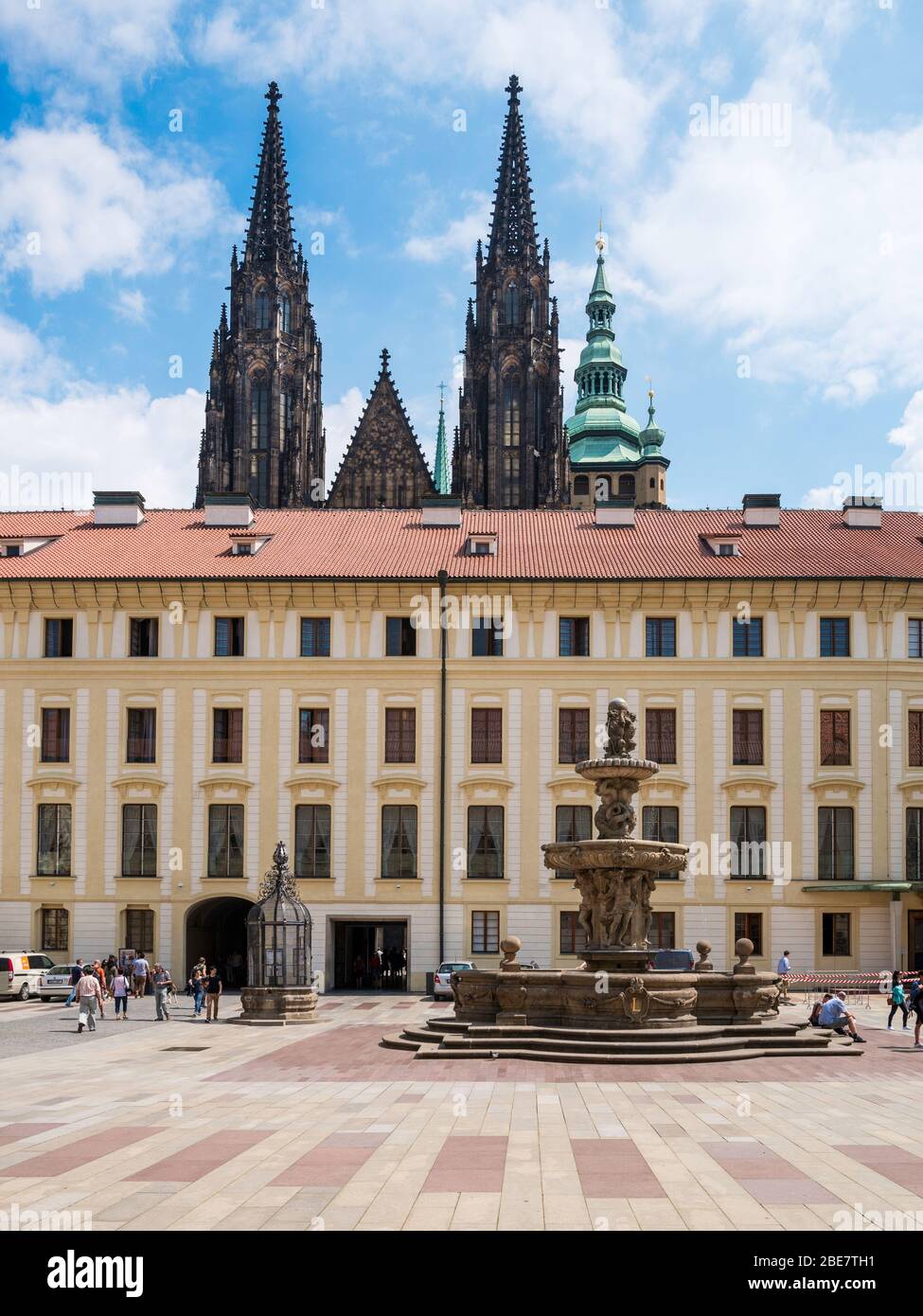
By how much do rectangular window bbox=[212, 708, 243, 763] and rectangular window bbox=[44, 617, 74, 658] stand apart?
17.8ft

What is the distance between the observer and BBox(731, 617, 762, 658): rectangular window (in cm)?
4697

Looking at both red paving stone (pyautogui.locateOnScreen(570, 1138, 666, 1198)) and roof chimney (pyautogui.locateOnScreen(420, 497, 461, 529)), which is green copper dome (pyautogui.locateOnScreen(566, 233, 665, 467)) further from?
red paving stone (pyautogui.locateOnScreen(570, 1138, 666, 1198))

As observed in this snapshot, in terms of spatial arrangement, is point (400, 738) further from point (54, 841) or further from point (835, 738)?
point (835, 738)

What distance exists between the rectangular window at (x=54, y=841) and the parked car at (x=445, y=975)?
1271 centimetres

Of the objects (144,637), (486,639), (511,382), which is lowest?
(486,639)

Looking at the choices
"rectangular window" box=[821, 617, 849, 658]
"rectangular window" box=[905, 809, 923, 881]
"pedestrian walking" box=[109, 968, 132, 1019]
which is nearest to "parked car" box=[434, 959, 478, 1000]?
"pedestrian walking" box=[109, 968, 132, 1019]

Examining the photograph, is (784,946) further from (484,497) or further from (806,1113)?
(484,497)

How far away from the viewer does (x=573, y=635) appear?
155 ft

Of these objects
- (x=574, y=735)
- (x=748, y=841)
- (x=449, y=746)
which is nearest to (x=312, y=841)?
(x=449, y=746)

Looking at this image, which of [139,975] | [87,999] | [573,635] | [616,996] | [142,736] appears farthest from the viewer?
[142,736]

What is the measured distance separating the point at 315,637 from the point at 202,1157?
32.7 metres

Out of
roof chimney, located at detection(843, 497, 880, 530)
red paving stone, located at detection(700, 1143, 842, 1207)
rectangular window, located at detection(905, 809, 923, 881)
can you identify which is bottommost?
red paving stone, located at detection(700, 1143, 842, 1207)

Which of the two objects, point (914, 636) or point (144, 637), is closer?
point (914, 636)

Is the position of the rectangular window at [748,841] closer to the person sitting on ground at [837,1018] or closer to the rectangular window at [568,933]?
the rectangular window at [568,933]
